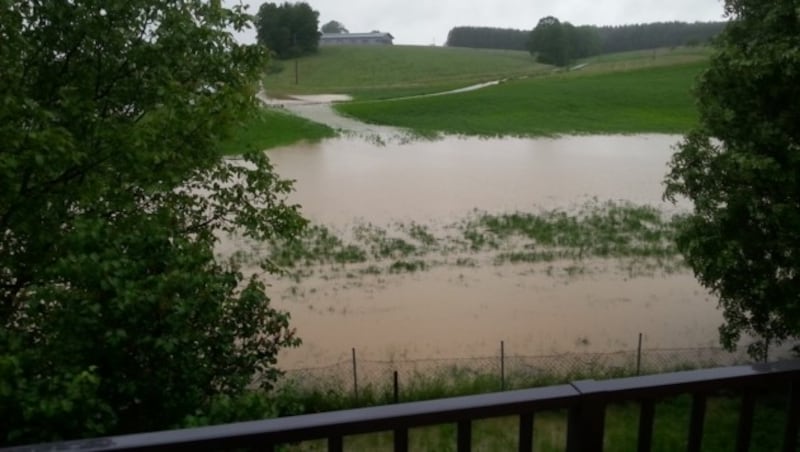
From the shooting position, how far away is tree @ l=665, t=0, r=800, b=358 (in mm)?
7109

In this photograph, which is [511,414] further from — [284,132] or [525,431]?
[284,132]

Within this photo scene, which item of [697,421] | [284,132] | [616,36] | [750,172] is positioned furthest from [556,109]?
[616,36]

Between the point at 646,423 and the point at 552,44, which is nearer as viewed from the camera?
the point at 646,423

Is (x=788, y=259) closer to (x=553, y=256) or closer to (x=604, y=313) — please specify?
(x=604, y=313)

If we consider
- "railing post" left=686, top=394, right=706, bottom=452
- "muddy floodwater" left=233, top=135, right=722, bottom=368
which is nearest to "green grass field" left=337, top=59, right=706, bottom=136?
"muddy floodwater" left=233, top=135, right=722, bottom=368

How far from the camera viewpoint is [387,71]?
271 ft

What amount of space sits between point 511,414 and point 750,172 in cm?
628

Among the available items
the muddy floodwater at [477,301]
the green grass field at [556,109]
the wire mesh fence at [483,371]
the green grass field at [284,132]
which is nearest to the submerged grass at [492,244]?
the muddy floodwater at [477,301]

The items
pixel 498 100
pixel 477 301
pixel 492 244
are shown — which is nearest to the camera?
pixel 477 301

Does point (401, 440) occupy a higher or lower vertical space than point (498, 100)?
lower

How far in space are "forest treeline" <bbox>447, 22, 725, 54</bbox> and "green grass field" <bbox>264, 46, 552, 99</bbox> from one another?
61.3 ft

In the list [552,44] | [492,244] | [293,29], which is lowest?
[492,244]

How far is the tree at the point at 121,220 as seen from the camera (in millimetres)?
3611

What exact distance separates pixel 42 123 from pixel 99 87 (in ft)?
3.84
